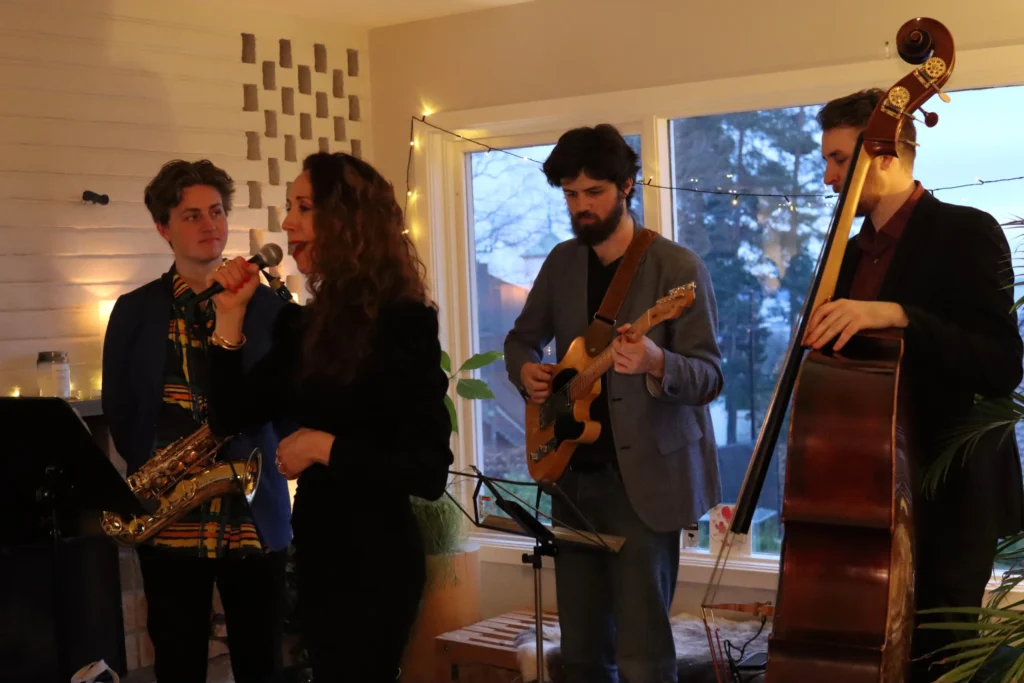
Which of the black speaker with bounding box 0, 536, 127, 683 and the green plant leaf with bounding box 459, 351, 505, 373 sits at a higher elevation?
the green plant leaf with bounding box 459, 351, 505, 373

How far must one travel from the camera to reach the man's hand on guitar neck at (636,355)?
8.35ft

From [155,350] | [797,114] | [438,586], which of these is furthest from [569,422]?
[797,114]

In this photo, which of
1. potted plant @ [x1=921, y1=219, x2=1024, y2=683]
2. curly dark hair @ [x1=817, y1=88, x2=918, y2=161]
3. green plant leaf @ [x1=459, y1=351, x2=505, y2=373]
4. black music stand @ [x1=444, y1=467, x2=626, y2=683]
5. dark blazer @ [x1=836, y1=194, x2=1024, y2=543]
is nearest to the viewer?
potted plant @ [x1=921, y1=219, x2=1024, y2=683]

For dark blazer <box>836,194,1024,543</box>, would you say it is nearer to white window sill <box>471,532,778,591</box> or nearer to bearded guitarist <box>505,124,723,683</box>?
bearded guitarist <box>505,124,723,683</box>

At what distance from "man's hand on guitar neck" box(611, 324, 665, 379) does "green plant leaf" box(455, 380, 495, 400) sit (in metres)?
1.76

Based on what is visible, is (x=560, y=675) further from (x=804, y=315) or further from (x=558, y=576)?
(x=804, y=315)

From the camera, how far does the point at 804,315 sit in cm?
199

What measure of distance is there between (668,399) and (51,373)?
2.23 meters

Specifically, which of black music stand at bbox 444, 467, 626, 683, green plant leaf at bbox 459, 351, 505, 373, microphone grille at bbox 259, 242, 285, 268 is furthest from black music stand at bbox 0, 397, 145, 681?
green plant leaf at bbox 459, 351, 505, 373

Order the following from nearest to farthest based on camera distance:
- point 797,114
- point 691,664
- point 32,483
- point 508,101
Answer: point 32,483 → point 691,664 → point 797,114 → point 508,101

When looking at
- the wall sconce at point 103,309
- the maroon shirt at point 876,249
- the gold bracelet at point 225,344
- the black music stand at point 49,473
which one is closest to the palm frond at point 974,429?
the maroon shirt at point 876,249

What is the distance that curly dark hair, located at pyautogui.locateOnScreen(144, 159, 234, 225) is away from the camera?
9.64 feet

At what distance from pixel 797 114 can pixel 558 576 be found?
2064mm

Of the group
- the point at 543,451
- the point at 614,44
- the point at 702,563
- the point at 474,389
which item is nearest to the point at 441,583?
the point at 474,389
